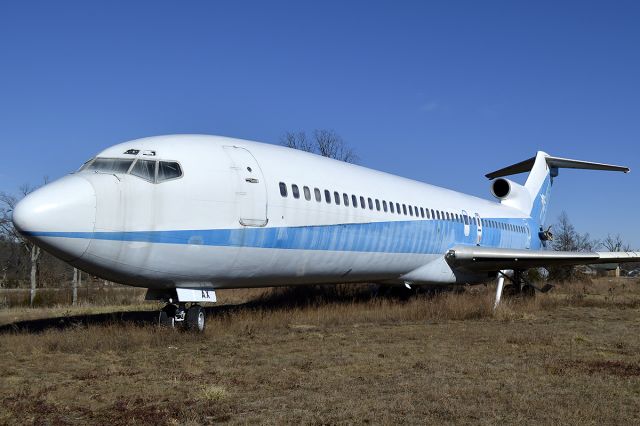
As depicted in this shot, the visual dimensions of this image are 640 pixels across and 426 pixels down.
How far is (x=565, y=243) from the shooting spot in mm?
60906

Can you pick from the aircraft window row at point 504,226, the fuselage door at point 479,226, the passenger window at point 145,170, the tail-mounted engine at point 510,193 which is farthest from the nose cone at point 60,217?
the tail-mounted engine at point 510,193

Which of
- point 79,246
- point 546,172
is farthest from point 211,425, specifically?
point 546,172

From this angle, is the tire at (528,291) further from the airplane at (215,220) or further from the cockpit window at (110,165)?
the cockpit window at (110,165)

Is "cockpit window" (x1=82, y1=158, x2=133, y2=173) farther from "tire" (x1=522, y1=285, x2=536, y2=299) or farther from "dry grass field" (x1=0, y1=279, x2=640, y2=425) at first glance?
"tire" (x1=522, y1=285, x2=536, y2=299)

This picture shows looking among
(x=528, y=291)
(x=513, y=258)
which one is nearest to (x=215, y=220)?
(x=513, y=258)

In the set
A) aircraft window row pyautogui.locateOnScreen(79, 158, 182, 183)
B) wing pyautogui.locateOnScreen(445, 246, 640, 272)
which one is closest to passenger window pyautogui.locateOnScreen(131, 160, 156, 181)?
aircraft window row pyautogui.locateOnScreen(79, 158, 182, 183)

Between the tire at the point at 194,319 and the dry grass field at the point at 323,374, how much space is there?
0.20 metres

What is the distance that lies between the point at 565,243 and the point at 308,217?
53.9m

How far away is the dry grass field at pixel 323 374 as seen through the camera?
539 cm

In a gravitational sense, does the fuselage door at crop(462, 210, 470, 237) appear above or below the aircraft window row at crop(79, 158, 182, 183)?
below

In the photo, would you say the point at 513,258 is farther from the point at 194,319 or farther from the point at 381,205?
the point at 194,319

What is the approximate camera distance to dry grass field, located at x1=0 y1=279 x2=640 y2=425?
17.7ft

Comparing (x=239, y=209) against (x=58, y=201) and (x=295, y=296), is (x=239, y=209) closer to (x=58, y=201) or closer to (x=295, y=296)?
(x=58, y=201)

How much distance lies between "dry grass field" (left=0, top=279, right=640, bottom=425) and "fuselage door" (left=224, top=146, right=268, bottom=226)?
207cm
